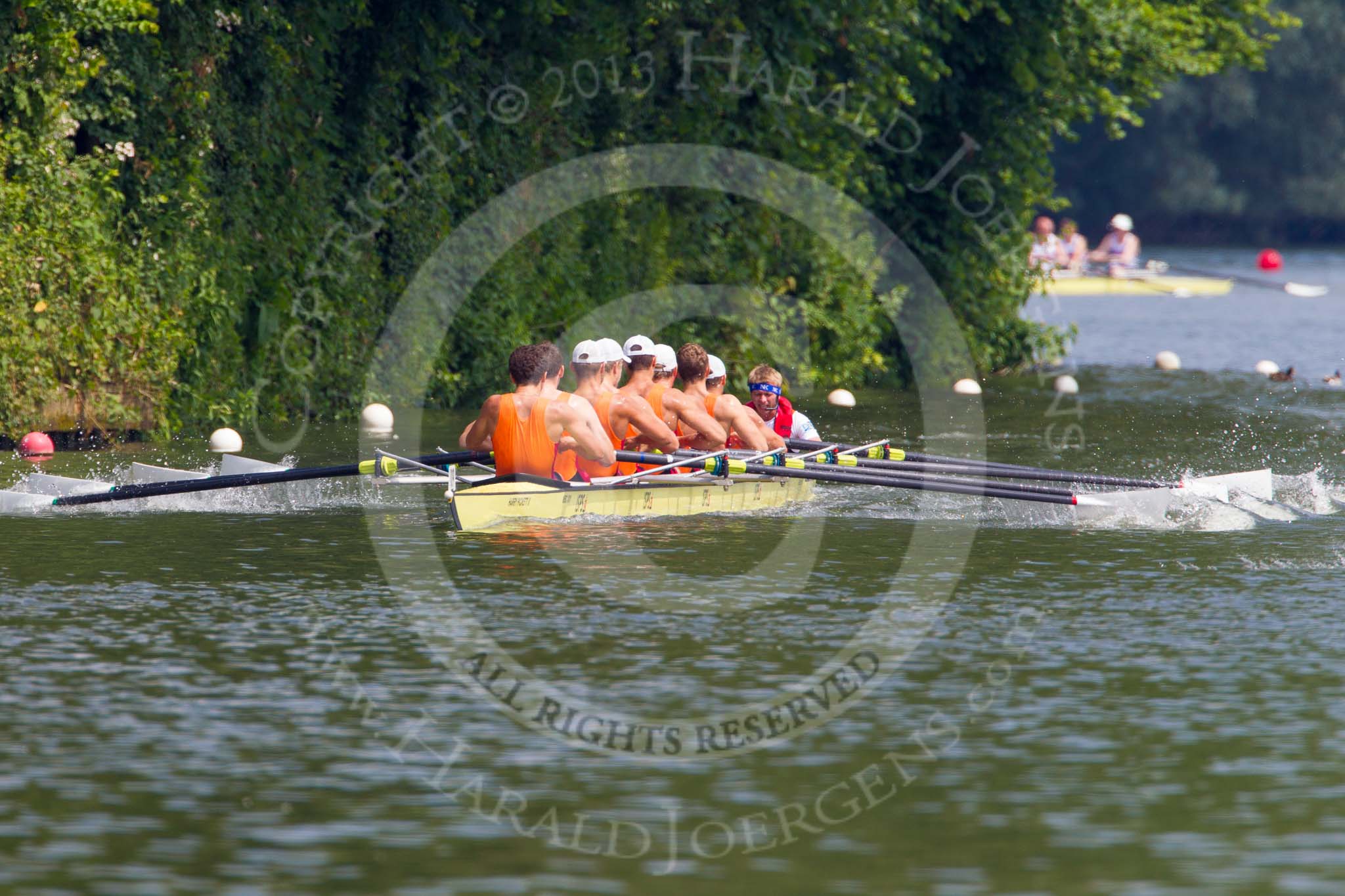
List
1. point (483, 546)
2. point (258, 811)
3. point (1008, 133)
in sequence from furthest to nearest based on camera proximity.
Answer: point (1008, 133), point (483, 546), point (258, 811)

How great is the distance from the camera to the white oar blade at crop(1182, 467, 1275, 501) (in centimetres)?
1478

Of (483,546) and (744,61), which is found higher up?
(744,61)

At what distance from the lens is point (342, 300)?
21.2 m

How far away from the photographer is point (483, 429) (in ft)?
47.5

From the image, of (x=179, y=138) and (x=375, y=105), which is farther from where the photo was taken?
(x=375, y=105)

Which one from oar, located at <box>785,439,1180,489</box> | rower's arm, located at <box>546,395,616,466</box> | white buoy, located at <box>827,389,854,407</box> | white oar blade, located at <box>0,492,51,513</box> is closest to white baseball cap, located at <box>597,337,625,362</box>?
rower's arm, located at <box>546,395,616,466</box>

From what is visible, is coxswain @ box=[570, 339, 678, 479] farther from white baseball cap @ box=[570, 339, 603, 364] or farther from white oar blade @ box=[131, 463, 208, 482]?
white oar blade @ box=[131, 463, 208, 482]

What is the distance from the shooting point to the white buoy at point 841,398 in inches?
979

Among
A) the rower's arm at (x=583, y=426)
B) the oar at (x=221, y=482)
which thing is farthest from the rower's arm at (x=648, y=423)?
the oar at (x=221, y=482)

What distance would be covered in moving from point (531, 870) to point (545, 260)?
1760cm

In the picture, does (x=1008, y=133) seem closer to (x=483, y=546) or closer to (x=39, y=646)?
(x=483, y=546)

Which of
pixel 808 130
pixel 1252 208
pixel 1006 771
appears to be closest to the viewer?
pixel 1006 771

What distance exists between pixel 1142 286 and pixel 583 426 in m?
34.2

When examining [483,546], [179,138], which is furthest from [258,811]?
[179,138]
